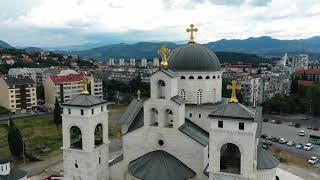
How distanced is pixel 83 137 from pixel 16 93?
58.9m

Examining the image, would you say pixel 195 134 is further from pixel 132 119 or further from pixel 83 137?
pixel 83 137

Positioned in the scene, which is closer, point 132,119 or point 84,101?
point 84,101

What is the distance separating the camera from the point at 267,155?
2911 cm

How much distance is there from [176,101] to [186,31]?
9137 millimetres

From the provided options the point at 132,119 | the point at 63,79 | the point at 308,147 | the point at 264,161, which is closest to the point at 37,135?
the point at 132,119

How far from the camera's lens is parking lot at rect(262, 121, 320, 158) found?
163 feet

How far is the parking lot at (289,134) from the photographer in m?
49.6

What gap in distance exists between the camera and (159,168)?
83.0 feet

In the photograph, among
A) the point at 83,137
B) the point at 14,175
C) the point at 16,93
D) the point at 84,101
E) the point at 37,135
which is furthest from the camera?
the point at 16,93

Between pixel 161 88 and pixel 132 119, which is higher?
pixel 161 88

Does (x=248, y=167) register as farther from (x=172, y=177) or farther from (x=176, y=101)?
(x=176, y=101)

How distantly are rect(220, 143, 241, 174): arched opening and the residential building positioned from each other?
63.2 metres

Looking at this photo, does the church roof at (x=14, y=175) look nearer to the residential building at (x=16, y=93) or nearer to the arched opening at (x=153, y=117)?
the arched opening at (x=153, y=117)

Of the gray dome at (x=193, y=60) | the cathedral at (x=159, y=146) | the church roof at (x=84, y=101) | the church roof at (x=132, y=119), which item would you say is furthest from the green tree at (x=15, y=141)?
the gray dome at (x=193, y=60)
